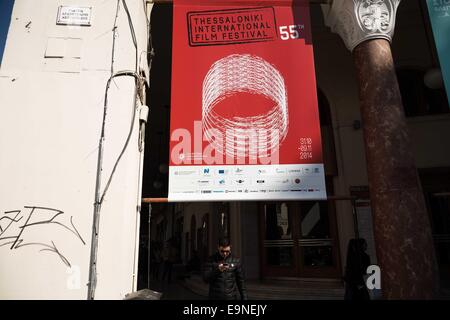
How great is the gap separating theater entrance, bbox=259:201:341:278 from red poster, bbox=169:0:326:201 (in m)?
4.43

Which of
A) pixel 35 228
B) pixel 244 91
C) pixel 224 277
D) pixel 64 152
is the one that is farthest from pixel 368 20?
pixel 35 228

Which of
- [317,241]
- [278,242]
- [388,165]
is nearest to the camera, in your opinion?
→ [388,165]

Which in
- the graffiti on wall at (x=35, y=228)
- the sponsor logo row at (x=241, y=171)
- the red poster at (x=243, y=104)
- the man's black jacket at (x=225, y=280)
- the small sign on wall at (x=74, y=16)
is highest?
the small sign on wall at (x=74, y=16)

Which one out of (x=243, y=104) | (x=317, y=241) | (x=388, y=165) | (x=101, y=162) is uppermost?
(x=243, y=104)

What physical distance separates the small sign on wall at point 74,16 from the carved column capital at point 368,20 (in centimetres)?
344

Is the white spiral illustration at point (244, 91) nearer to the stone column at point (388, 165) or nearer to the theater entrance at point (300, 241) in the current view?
the stone column at point (388, 165)

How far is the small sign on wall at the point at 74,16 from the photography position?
14.9 ft

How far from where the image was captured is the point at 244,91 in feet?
15.0

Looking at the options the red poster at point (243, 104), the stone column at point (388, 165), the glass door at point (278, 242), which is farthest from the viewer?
the glass door at point (278, 242)

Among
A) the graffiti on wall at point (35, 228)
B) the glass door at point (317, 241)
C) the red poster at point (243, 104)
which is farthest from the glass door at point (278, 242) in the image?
the graffiti on wall at point (35, 228)

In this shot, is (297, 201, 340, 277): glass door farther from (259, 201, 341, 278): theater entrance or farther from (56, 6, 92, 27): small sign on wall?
(56, 6, 92, 27): small sign on wall

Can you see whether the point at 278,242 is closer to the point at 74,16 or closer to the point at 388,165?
the point at 388,165

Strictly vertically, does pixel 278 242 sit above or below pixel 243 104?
below

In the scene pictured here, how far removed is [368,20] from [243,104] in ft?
6.48
